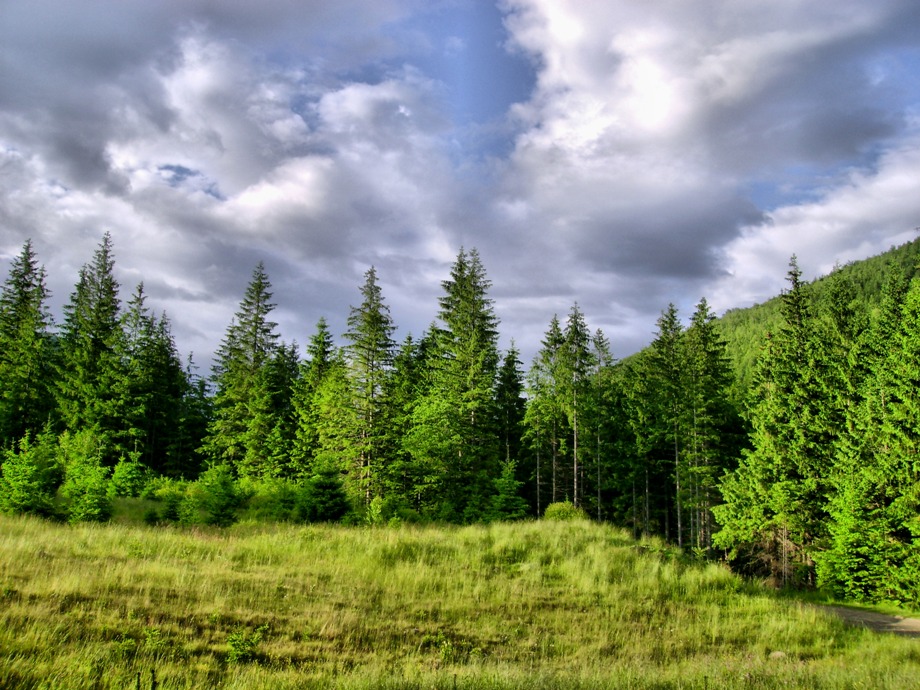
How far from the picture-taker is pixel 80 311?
4475 centimetres

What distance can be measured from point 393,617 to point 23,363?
4195 cm

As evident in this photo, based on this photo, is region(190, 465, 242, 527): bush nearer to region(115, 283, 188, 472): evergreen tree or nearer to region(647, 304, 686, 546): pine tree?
region(115, 283, 188, 472): evergreen tree

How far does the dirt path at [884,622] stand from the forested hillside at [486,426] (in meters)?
3.20

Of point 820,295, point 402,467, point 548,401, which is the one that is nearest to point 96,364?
point 402,467

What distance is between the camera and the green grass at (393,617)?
7.61 metres

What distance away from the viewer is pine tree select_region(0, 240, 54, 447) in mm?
38031

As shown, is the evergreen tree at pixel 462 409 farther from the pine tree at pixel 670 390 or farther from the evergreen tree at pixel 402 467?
the pine tree at pixel 670 390

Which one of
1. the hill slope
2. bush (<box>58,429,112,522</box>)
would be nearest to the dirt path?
bush (<box>58,429,112,522</box>)

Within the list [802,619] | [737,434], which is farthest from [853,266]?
[802,619]

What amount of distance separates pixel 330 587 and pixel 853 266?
230 metres

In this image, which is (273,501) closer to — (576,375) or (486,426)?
(486,426)

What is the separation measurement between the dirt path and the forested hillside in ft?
10.5

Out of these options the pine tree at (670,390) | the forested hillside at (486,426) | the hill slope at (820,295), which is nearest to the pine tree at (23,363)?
the forested hillside at (486,426)

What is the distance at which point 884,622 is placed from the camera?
18047 millimetres
